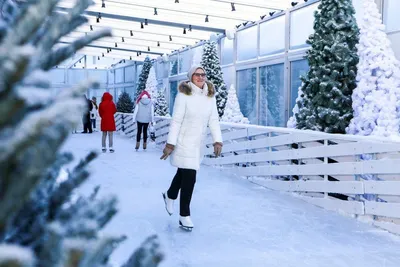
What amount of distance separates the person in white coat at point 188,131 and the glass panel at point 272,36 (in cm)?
747

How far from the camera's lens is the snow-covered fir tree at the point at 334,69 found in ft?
21.4

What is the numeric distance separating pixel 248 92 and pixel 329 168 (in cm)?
810

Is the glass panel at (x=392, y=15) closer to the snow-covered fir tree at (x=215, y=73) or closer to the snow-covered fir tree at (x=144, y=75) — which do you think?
the snow-covered fir tree at (x=215, y=73)

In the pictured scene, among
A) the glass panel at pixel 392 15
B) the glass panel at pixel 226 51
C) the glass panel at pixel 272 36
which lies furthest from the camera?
the glass panel at pixel 226 51

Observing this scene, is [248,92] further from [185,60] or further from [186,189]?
[186,189]

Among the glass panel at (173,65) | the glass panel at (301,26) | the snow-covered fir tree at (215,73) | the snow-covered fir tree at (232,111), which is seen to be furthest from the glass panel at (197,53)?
the glass panel at (301,26)

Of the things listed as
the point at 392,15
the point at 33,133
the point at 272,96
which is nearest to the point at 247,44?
the point at 272,96

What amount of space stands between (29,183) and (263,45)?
12275 millimetres

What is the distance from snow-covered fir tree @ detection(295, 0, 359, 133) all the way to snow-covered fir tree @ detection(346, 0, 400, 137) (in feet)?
1.01

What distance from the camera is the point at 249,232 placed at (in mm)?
4125

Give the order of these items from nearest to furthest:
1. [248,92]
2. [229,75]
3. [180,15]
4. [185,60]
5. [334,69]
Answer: [334,69] → [248,92] → [180,15] → [229,75] → [185,60]

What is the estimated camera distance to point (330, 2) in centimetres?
667

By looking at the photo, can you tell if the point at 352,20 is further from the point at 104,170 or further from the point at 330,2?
the point at 104,170

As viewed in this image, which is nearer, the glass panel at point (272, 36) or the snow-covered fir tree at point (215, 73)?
the glass panel at point (272, 36)
